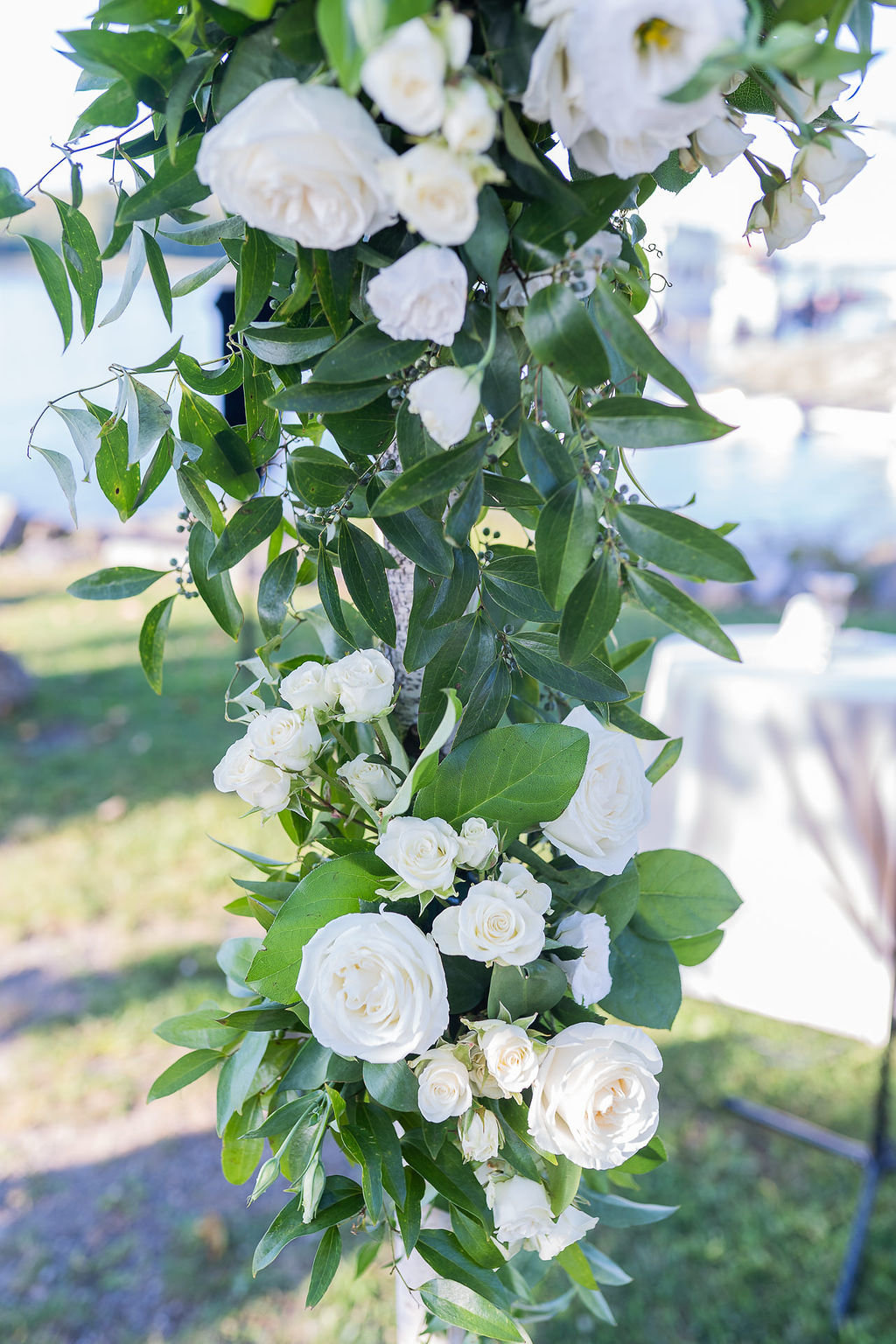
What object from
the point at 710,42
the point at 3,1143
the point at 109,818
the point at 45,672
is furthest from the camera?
the point at 45,672

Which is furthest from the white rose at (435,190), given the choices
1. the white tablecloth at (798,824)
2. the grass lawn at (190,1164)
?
the white tablecloth at (798,824)

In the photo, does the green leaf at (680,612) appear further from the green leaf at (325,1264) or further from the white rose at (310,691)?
the green leaf at (325,1264)

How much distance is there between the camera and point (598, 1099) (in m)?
0.54

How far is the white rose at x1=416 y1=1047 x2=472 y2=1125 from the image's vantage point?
54cm

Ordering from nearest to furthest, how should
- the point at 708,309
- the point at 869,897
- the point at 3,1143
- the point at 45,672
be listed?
the point at 3,1143, the point at 869,897, the point at 45,672, the point at 708,309

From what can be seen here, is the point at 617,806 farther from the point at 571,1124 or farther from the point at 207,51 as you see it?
the point at 207,51

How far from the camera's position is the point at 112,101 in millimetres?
480

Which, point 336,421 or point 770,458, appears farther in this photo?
point 770,458

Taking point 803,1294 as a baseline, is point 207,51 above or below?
above

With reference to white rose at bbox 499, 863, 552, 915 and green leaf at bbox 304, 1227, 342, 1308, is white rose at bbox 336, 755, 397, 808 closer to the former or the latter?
white rose at bbox 499, 863, 552, 915

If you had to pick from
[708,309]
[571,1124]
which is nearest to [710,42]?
[571,1124]

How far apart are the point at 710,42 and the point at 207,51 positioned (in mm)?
243

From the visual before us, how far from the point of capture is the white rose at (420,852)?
1.73 feet

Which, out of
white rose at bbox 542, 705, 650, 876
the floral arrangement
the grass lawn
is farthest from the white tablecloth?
white rose at bbox 542, 705, 650, 876
